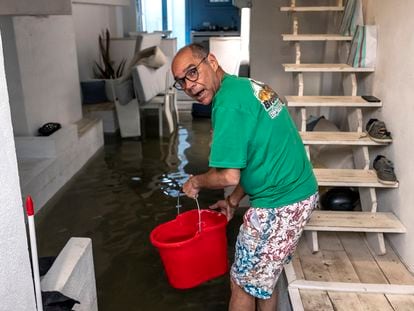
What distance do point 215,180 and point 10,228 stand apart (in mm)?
867

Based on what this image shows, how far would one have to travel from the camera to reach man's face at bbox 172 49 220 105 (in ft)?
5.86

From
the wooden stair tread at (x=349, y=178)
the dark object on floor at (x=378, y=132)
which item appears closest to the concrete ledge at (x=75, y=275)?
the wooden stair tread at (x=349, y=178)

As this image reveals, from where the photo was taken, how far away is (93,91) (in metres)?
6.55

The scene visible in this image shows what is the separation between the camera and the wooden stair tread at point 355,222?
2510 millimetres

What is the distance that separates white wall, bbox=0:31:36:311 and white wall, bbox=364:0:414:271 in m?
1.99

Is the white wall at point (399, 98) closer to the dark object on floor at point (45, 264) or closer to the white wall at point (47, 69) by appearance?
the dark object on floor at point (45, 264)

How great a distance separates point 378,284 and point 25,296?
1.72 metres

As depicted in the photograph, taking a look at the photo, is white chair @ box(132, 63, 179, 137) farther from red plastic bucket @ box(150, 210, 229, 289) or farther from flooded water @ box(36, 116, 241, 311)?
red plastic bucket @ box(150, 210, 229, 289)

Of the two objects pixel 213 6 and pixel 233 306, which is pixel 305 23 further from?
pixel 213 6

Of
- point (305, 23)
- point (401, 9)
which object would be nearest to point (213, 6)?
point (305, 23)

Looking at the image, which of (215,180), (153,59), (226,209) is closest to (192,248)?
(226,209)

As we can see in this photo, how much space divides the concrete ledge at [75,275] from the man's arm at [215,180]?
0.55 m

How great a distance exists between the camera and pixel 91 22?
24.2 ft

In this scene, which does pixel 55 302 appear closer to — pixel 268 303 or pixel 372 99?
pixel 268 303
